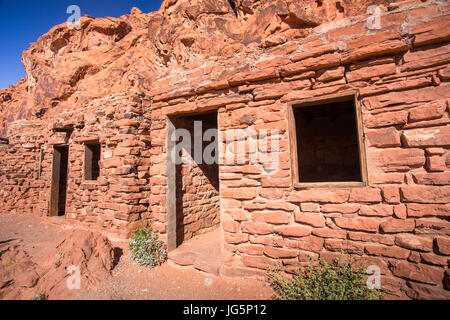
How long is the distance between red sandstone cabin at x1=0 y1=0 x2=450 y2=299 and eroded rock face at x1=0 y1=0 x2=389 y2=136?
635 mm

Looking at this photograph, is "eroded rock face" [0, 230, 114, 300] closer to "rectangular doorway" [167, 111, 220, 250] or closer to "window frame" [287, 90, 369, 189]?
"rectangular doorway" [167, 111, 220, 250]

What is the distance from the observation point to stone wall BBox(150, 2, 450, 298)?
2113mm

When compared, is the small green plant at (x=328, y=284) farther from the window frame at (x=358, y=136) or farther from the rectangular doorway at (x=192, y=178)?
the rectangular doorway at (x=192, y=178)

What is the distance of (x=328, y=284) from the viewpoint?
7.50ft

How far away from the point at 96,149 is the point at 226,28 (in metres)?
6.27

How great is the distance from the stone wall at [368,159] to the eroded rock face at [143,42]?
323 cm

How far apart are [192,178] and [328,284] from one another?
2.99 metres

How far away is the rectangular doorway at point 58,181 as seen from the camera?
6.92 m
